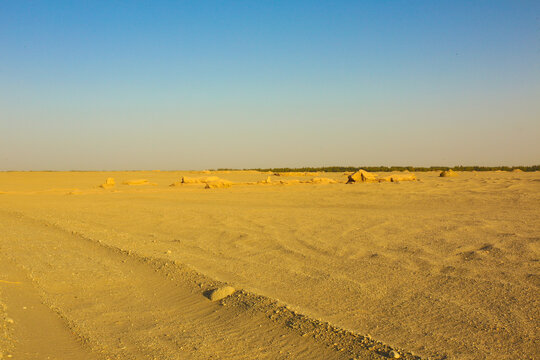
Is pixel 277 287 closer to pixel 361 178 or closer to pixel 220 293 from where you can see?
pixel 220 293

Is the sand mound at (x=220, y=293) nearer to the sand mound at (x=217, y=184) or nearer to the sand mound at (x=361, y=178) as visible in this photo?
the sand mound at (x=217, y=184)

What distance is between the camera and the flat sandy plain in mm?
2629

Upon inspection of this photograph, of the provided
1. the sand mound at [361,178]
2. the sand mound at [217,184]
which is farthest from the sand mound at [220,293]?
the sand mound at [361,178]

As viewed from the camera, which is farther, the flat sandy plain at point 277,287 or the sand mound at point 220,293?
the sand mound at point 220,293

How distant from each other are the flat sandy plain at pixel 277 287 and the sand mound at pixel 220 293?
63 mm

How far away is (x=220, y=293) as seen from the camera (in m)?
3.52

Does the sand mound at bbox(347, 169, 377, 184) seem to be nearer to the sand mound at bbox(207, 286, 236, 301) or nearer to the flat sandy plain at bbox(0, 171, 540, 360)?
the flat sandy plain at bbox(0, 171, 540, 360)

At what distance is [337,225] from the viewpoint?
21.3 ft

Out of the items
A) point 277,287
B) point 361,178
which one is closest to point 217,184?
point 361,178

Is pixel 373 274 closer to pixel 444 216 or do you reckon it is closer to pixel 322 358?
pixel 322 358

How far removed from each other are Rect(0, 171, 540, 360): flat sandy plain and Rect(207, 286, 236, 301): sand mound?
6 cm

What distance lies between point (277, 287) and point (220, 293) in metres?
0.50

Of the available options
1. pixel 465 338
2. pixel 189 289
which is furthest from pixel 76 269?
pixel 465 338

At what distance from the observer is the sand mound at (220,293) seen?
3.49m
